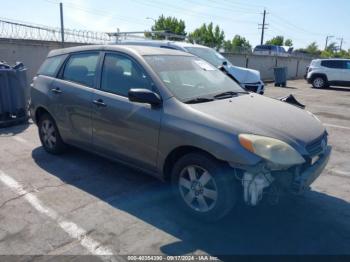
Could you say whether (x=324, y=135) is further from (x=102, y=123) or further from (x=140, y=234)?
(x=102, y=123)

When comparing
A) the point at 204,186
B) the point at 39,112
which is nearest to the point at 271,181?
the point at 204,186

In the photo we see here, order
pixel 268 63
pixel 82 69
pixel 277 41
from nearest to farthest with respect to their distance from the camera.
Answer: pixel 82 69 → pixel 268 63 → pixel 277 41

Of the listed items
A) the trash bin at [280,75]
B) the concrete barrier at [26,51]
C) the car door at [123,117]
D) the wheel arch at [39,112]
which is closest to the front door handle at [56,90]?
the wheel arch at [39,112]

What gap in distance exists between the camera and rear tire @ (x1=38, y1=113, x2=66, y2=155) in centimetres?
506

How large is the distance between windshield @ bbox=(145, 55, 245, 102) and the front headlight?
0.89 meters

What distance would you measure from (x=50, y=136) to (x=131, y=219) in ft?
7.89

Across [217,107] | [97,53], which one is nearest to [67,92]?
[97,53]

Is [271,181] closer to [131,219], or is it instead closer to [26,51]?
[131,219]

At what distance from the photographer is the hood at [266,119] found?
3117mm

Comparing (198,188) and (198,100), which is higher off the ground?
(198,100)

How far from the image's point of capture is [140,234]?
126 inches

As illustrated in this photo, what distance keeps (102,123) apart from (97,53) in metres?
0.97

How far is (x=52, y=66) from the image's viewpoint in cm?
509

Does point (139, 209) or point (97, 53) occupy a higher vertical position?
point (97, 53)
